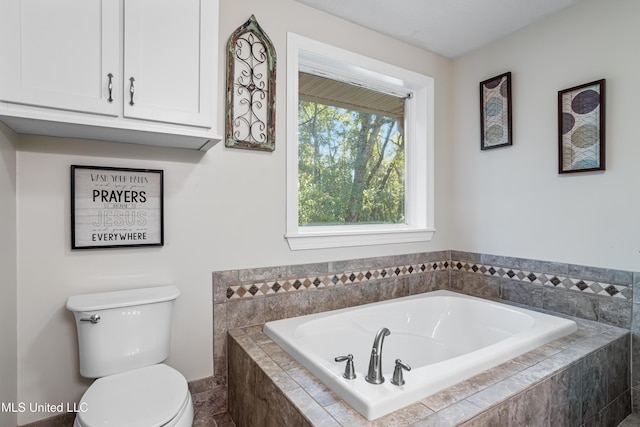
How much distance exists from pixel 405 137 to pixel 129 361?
248 centimetres

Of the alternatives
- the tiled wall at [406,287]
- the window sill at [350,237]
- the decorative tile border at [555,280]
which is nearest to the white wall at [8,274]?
the tiled wall at [406,287]

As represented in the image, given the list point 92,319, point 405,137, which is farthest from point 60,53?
point 405,137

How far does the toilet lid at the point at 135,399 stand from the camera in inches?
44.4

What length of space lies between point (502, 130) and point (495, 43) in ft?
2.29

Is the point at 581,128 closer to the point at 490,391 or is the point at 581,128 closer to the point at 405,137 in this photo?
the point at 405,137

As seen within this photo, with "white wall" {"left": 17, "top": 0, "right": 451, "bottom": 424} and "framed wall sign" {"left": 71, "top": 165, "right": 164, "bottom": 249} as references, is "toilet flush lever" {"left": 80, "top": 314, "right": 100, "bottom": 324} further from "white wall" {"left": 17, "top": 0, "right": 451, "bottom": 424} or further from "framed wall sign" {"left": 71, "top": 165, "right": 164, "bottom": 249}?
"framed wall sign" {"left": 71, "top": 165, "right": 164, "bottom": 249}

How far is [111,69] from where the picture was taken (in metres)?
1.31

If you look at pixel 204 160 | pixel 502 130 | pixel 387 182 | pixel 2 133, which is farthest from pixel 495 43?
pixel 2 133

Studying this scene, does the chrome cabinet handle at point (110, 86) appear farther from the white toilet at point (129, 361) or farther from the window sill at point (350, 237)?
the window sill at point (350, 237)

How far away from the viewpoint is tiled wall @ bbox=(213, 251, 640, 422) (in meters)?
1.89

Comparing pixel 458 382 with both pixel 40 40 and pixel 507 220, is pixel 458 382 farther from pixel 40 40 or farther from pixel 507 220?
pixel 40 40

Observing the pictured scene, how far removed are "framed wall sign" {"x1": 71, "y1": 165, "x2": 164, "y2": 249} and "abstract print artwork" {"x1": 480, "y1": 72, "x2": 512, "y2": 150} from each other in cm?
238

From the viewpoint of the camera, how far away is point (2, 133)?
1256mm

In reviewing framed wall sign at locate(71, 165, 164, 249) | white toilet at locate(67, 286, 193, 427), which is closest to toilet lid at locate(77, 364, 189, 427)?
white toilet at locate(67, 286, 193, 427)
